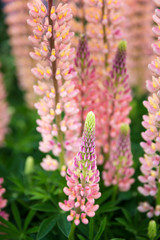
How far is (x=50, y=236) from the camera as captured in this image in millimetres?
1494

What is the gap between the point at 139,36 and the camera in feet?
9.76

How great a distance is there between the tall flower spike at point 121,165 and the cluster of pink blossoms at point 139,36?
1443mm

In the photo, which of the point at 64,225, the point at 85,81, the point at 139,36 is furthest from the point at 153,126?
the point at 139,36

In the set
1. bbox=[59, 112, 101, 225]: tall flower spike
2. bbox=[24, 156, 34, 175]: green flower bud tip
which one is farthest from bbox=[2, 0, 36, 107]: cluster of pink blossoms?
bbox=[59, 112, 101, 225]: tall flower spike

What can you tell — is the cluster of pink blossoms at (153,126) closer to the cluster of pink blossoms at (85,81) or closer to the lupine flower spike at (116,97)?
the lupine flower spike at (116,97)

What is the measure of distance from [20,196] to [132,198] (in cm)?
68

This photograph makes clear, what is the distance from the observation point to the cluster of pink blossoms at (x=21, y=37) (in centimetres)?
283

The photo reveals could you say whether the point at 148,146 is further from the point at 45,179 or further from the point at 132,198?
the point at 45,179

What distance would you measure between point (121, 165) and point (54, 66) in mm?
625

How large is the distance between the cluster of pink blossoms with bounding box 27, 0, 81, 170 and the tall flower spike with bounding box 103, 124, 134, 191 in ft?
0.73

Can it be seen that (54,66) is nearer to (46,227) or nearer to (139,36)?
(46,227)

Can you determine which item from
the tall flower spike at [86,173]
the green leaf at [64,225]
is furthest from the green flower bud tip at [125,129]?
the green leaf at [64,225]

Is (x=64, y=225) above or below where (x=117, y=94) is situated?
below

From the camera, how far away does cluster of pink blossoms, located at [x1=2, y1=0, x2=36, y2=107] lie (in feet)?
9.29
